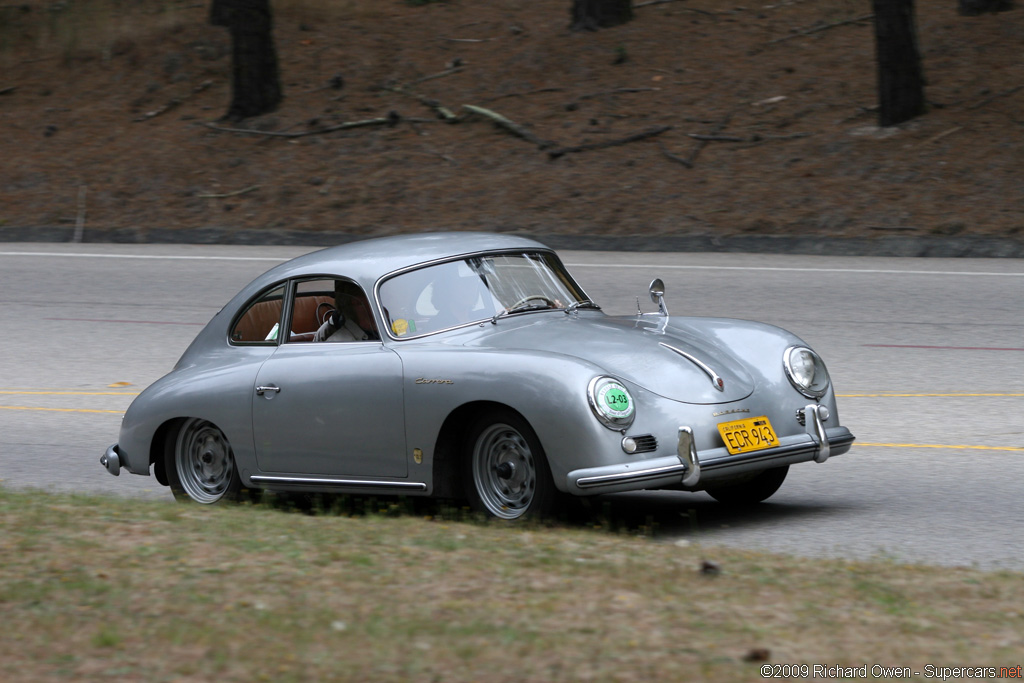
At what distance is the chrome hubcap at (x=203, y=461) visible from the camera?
721 cm

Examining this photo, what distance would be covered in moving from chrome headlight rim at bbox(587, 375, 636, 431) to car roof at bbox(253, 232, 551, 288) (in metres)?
1.48

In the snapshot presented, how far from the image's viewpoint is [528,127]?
2112 centimetres

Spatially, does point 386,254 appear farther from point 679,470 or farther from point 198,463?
point 679,470

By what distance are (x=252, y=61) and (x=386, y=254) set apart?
655 inches

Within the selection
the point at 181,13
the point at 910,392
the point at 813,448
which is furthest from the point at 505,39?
the point at 813,448

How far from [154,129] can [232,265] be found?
7968 millimetres

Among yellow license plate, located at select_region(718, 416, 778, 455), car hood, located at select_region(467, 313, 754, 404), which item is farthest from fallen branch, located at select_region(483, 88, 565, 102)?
yellow license plate, located at select_region(718, 416, 778, 455)

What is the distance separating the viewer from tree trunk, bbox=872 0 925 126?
61.1 feet

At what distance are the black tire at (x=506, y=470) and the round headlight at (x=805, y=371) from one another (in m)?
1.44

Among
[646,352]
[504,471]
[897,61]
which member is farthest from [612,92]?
[504,471]

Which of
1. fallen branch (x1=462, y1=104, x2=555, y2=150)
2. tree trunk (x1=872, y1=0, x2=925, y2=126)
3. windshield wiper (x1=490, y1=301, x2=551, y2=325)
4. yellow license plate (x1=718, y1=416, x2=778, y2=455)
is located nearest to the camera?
yellow license plate (x1=718, y1=416, x2=778, y2=455)

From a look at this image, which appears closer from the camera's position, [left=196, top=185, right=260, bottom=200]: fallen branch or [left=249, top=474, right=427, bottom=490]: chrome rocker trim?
[left=249, top=474, right=427, bottom=490]: chrome rocker trim

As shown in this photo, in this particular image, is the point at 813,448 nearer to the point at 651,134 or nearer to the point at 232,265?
the point at 232,265

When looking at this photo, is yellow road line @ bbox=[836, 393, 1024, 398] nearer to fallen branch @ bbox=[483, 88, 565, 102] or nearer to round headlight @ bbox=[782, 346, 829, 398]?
round headlight @ bbox=[782, 346, 829, 398]
